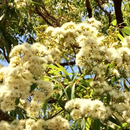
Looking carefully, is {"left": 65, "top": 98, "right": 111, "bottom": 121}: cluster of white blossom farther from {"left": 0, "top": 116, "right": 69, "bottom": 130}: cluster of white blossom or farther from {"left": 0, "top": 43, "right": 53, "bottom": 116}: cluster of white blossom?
{"left": 0, "top": 43, "right": 53, "bottom": 116}: cluster of white blossom

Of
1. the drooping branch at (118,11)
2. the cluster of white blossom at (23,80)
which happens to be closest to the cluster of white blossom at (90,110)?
the cluster of white blossom at (23,80)

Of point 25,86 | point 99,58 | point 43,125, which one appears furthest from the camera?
point 99,58

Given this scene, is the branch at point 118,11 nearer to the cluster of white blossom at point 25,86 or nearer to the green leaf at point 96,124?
the cluster of white blossom at point 25,86

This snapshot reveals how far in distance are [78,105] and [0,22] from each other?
149 cm

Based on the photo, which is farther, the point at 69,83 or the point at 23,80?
the point at 69,83

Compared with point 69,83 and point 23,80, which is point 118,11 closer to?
point 69,83

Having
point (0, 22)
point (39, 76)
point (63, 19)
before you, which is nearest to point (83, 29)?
point (39, 76)

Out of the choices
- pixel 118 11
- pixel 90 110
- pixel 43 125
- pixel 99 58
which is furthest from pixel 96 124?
pixel 118 11

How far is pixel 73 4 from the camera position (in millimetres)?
4195

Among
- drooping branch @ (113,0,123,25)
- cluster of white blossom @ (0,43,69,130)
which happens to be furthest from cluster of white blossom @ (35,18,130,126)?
drooping branch @ (113,0,123,25)

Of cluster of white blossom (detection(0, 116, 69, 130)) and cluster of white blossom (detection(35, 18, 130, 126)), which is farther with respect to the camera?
cluster of white blossom (detection(35, 18, 130, 126))

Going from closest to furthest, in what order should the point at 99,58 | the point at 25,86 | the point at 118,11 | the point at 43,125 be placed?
the point at 25,86 < the point at 43,125 < the point at 99,58 < the point at 118,11

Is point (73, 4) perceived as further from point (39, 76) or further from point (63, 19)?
point (39, 76)

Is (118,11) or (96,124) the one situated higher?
(118,11)
